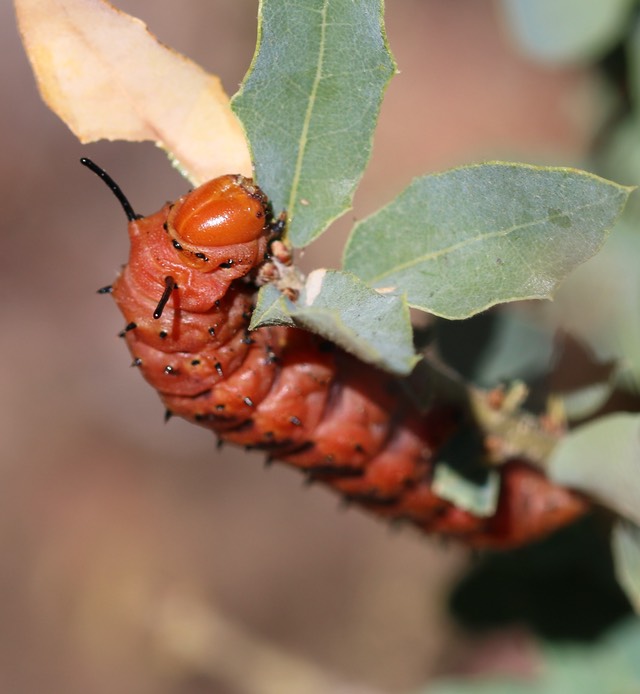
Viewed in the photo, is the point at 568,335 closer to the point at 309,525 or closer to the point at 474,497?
the point at 474,497

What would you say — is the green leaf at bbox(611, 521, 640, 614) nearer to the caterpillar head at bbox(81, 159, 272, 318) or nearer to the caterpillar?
the caterpillar

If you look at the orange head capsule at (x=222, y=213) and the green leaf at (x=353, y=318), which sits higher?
the orange head capsule at (x=222, y=213)

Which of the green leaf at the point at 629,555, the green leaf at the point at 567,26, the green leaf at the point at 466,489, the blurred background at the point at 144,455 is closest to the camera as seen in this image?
the green leaf at the point at 466,489

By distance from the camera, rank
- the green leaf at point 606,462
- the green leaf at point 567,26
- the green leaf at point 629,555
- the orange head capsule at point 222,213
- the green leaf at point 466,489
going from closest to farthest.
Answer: the orange head capsule at point 222,213 → the green leaf at point 606,462 → the green leaf at point 466,489 → the green leaf at point 629,555 → the green leaf at point 567,26

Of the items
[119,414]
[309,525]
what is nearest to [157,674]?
[309,525]

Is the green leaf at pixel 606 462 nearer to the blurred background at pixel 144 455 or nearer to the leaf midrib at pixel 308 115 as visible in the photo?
the leaf midrib at pixel 308 115

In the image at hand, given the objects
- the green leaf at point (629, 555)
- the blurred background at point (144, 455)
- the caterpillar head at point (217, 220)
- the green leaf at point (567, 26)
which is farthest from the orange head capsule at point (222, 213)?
the blurred background at point (144, 455)
